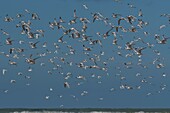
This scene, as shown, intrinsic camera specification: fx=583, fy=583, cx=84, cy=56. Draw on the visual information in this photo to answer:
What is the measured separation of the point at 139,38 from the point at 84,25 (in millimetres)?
8799

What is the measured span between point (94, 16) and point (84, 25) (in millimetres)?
2473

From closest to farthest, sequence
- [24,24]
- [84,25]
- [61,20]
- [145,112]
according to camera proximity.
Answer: [61,20] < [84,25] < [24,24] < [145,112]

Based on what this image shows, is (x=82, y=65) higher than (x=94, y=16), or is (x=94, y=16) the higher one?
(x=94, y=16)

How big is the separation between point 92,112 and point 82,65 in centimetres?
6457

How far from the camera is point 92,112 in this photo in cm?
15388

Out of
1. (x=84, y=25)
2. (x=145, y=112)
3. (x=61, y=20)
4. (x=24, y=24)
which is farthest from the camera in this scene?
(x=145, y=112)

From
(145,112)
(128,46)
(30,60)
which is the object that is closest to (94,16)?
(128,46)

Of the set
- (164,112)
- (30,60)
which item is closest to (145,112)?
(164,112)

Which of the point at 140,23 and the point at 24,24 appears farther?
the point at 24,24

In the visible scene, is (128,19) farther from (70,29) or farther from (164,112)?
(164,112)

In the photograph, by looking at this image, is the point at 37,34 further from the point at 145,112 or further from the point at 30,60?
the point at 145,112

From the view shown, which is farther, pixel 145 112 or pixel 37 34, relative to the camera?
pixel 145 112

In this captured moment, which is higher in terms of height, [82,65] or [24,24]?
[24,24]

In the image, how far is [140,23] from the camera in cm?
8125
